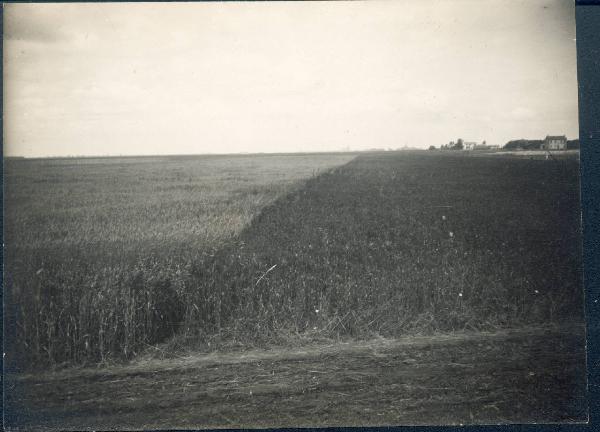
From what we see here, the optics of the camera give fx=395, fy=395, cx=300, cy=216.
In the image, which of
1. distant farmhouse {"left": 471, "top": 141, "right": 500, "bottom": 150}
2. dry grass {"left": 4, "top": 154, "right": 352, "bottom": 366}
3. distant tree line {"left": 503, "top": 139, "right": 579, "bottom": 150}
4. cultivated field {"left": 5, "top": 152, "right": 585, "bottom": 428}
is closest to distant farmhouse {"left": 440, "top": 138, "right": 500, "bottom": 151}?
distant farmhouse {"left": 471, "top": 141, "right": 500, "bottom": 150}

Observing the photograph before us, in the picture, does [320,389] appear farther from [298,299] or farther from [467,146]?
[467,146]

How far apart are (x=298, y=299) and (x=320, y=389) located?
4.21ft

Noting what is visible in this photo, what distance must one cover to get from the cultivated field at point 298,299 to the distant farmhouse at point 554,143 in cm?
29

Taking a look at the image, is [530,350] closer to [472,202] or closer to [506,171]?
[472,202]

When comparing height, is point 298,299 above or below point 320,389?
above

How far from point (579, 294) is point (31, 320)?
7.68 metres

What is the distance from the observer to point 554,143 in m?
6.24

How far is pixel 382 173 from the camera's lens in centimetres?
1166

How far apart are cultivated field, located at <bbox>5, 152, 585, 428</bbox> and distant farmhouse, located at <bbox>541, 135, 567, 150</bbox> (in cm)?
29

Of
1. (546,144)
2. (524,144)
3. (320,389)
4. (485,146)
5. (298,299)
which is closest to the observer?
(320,389)

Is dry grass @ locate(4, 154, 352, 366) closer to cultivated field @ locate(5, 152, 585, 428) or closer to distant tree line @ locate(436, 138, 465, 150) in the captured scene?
cultivated field @ locate(5, 152, 585, 428)

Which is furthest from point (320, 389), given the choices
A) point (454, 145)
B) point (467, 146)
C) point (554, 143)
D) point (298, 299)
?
point (554, 143)

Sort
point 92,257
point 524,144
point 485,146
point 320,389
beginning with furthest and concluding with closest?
point 485,146, point 524,144, point 92,257, point 320,389

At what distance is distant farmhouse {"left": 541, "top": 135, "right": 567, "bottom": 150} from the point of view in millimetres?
6113
